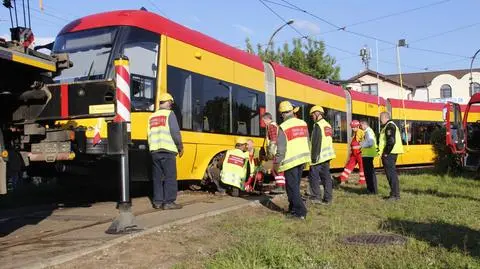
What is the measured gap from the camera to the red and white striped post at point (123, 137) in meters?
6.75

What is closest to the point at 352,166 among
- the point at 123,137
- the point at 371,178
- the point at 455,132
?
the point at 371,178

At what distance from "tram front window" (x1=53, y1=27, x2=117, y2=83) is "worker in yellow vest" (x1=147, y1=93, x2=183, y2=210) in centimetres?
125

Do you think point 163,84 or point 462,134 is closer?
point 163,84

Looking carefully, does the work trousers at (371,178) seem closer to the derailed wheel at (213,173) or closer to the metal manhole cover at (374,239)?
the derailed wheel at (213,173)

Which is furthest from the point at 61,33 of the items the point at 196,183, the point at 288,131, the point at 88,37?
the point at 288,131

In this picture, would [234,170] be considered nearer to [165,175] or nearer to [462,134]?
[165,175]

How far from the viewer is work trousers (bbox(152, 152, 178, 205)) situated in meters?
8.95

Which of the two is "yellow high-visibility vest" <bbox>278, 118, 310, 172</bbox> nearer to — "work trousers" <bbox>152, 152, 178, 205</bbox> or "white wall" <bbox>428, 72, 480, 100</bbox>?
"work trousers" <bbox>152, 152, 178, 205</bbox>

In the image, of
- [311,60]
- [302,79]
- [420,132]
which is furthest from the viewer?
[311,60]

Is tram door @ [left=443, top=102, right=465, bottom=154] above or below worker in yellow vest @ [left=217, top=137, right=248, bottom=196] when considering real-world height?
above

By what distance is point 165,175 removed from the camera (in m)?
8.97

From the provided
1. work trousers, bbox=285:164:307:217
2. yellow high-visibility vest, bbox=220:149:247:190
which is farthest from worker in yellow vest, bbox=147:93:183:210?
yellow high-visibility vest, bbox=220:149:247:190

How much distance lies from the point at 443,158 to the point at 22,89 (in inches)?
558


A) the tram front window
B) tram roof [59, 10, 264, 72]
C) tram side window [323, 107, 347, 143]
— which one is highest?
tram roof [59, 10, 264, 72]
